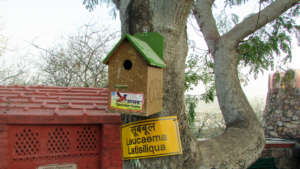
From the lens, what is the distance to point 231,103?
166 inches

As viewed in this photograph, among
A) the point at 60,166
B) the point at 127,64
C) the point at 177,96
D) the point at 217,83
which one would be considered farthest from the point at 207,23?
the point at 60,166

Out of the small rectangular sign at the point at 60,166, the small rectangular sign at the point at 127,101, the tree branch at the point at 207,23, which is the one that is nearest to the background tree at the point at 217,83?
the tree branch at the point at 207,23

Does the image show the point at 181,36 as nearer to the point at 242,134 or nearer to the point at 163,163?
the point at 163,163

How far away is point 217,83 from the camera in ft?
14.8

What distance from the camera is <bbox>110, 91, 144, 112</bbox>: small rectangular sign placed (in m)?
1.87

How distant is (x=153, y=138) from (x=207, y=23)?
3.68m

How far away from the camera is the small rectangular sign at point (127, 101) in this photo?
187cm

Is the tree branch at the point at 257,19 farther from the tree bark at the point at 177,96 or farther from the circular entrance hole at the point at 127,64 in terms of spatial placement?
the circular entrance hole at the point at 127,64

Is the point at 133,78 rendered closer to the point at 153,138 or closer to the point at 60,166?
the point at 153,138

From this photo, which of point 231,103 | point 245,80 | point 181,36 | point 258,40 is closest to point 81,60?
point 245,80

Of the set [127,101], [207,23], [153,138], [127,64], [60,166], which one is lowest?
[60,166]

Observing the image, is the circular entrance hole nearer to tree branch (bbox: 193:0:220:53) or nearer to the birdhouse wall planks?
the birdhouse wall planks

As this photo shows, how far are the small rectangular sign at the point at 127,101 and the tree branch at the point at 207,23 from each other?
3.33 m

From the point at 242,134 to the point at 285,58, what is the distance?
148 inches
